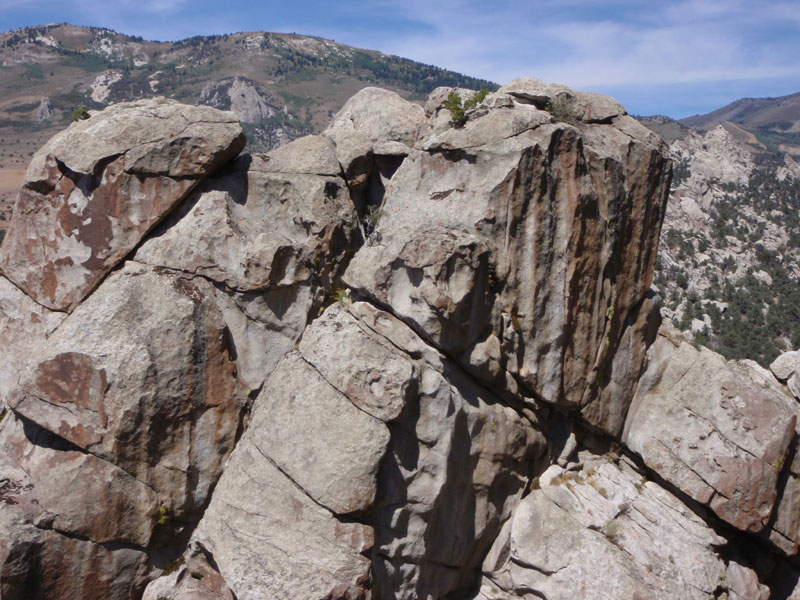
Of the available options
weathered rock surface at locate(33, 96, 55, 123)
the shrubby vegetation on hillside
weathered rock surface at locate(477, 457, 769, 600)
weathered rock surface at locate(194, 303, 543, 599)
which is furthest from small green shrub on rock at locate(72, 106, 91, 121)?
weathered rock surface at locate(33, 96, 55, 123)

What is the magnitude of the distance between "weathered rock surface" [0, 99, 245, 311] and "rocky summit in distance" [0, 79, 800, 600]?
5cm

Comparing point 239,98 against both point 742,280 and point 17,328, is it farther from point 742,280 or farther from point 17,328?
point 17,328

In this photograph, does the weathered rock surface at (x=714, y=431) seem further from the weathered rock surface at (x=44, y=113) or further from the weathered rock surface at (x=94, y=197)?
Result: the weathered rock surface at (x=44, y=113)

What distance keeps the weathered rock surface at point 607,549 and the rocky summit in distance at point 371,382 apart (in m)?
0.05


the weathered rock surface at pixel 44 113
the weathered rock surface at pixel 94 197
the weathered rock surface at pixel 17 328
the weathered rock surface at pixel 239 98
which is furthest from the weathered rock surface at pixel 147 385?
the weathered rock surface at pixel 44 113

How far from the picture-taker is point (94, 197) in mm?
11211

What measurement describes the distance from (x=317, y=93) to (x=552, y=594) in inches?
8065

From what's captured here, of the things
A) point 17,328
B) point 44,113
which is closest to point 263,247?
point 17,328

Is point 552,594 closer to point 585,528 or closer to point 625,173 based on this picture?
point 585,528

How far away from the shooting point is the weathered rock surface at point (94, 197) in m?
11.2

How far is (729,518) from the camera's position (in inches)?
479

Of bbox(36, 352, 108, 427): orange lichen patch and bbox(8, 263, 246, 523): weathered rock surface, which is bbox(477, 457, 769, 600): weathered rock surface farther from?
bbox(36, 352, 108, 427): orange lichen patch

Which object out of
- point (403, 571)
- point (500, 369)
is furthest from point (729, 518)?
point (403, 571)

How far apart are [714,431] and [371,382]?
8287 millimetres
